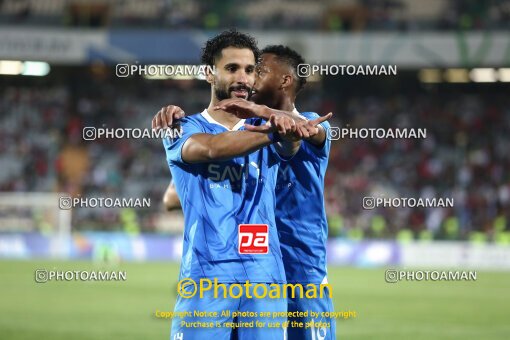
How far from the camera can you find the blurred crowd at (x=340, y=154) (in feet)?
75.8

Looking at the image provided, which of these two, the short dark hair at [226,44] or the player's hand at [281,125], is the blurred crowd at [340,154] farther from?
the player's hand at [281,125]

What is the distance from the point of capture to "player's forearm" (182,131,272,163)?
3.98 metres

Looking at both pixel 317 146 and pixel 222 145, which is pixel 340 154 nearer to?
pixel 317 146

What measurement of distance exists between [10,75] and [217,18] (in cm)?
743

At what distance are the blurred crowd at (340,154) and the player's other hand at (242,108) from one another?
18250mm

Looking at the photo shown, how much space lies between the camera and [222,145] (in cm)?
403

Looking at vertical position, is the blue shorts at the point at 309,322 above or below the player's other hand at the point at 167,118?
below

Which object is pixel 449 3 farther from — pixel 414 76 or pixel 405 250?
pixel 405 250

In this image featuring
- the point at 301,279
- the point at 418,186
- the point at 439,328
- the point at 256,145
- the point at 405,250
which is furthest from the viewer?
the point at 418,186

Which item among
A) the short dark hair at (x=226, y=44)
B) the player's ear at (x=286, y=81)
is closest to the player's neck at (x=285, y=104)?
the player's ear at (x=286, y=81)

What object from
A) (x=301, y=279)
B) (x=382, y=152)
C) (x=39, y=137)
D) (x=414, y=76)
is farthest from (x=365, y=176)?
(x=301, y=279)

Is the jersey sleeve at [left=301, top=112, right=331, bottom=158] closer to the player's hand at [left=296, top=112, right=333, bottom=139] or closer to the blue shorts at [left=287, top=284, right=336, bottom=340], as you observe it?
the player's hand at [left=296, top=112, right=333, bottom=139]

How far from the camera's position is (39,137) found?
27.2 meters

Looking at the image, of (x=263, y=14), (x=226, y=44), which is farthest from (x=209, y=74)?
(x=263, y=14)
